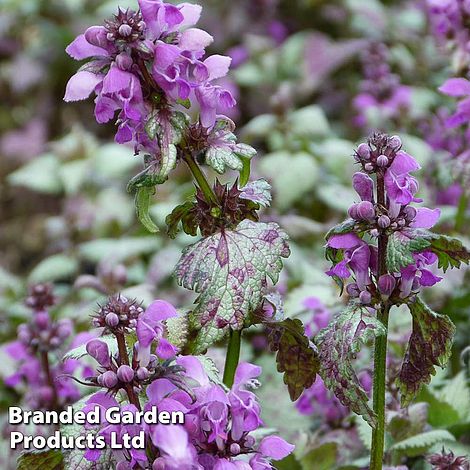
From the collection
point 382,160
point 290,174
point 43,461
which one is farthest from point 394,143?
point 290,174

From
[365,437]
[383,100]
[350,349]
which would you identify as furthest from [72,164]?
[350,349]

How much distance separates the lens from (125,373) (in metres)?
1.04

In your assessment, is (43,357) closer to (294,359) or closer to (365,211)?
(294,359)

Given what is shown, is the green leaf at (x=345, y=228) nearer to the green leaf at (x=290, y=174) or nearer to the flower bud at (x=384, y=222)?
the flower bud at (x=384, y=222)

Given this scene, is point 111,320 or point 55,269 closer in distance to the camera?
point 111,320

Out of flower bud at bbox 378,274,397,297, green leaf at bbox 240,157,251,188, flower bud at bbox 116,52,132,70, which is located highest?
flower bud at bbox 116,52,132,70

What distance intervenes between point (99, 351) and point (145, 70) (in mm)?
346

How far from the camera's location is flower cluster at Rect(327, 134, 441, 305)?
3.67 ft

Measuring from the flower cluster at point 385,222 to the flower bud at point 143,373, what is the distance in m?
0.28

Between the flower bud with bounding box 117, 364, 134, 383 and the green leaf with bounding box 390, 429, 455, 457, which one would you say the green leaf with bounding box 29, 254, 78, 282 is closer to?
the green leaf with bounding box 390, 429, 455, 457

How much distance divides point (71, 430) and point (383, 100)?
188 centimetres

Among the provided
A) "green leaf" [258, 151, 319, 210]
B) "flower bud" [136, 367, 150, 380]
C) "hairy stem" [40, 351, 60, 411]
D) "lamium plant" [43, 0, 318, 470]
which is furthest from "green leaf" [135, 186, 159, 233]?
"green leaf" [258, 151, 319, 210]

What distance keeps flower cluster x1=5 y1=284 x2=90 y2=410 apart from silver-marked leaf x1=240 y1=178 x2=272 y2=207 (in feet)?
1.91

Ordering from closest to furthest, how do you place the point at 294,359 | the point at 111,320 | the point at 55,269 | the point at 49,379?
1. the point at 111,320
2. the point at 294,359
3. the point at 49,379
4. the point at 55,269
